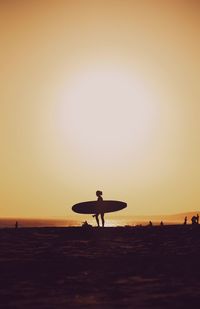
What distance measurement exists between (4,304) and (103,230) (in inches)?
819

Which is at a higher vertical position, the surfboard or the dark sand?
the surfboard

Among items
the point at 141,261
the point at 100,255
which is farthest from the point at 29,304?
the point at 100,255

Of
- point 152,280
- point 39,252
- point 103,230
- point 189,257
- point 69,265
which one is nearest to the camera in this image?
point 152,280

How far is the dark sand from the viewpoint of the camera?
960 cm

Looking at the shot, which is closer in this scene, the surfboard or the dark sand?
the dark sand

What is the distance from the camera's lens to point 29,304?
30.5 feet

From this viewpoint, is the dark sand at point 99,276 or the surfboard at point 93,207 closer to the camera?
the dark sand at point 99,276

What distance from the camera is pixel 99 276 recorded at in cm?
1255

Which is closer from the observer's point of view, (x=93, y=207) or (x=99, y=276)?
(x=99, y=276)

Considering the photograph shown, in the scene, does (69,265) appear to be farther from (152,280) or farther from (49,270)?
(152,280)

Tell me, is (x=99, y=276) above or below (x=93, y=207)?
below

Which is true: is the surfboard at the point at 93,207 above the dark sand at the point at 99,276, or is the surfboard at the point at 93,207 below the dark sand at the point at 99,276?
above

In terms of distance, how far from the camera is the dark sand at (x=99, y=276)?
9602 mm

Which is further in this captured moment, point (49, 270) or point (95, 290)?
point (49, 270)
